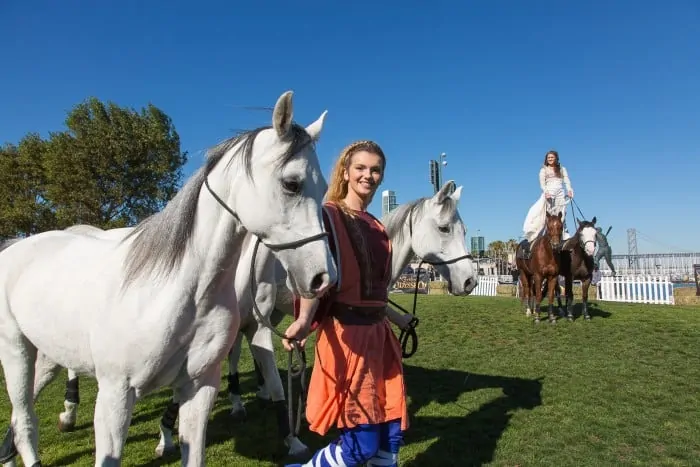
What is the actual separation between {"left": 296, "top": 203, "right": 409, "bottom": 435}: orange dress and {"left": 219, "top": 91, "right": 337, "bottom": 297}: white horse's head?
0.34m

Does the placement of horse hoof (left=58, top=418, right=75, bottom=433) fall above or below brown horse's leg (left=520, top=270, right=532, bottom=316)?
below

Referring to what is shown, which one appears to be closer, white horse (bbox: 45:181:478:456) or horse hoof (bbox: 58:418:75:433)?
white horse (bbox: 45:181:478:456)

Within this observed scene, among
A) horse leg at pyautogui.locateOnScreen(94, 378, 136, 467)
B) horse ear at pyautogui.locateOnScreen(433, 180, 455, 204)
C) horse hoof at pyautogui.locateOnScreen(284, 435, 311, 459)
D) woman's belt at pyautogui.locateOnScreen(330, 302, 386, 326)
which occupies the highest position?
horse ear at pyautogui.locateOnScreen(433, 180, 455, 204)

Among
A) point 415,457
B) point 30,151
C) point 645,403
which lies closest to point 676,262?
point 645,403

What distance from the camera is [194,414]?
217 cm

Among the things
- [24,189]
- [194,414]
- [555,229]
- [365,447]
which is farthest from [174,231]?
[24,189]

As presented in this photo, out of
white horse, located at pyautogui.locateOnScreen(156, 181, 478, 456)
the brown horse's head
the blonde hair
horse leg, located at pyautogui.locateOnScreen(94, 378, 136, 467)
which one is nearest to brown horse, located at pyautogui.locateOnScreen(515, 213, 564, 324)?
the brown horse's head

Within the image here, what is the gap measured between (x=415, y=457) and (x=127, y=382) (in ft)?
8.60

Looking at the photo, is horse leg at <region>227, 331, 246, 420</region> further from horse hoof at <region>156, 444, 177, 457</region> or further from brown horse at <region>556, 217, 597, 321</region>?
brown horse at <region>556, 217, 597, 321</region>

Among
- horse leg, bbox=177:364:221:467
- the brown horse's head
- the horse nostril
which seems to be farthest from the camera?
the brown horse's head

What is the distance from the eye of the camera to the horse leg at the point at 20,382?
9.23 feet

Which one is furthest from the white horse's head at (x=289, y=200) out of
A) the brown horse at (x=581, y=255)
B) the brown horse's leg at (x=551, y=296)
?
the brown horse at (x=581, y=255)

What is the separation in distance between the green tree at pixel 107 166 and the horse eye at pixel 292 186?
73.4 ft

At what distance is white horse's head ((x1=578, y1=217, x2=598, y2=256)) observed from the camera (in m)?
11.6
